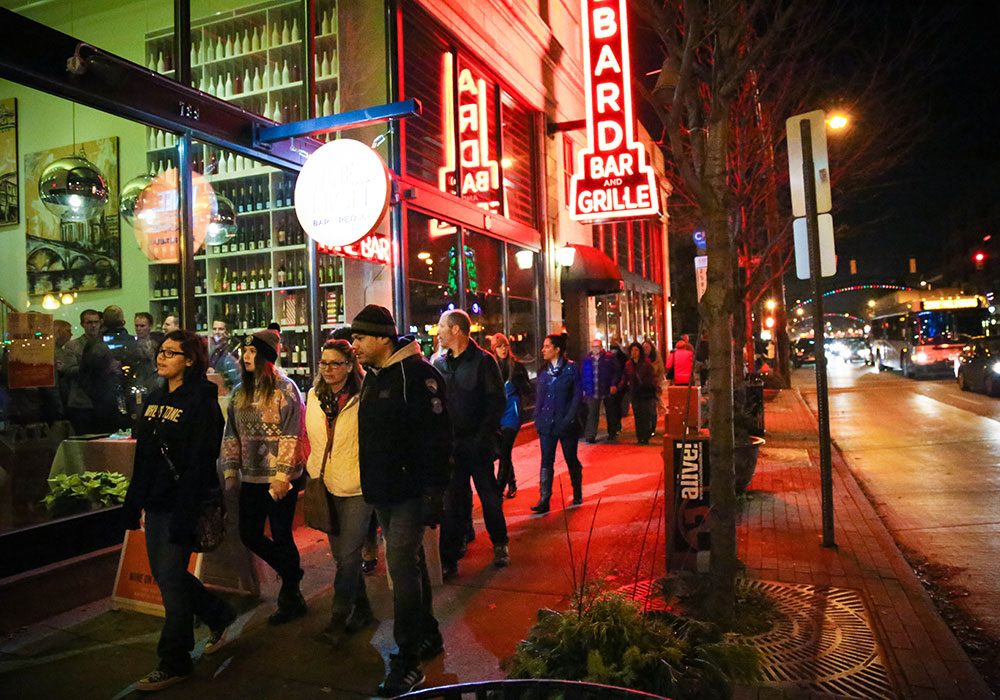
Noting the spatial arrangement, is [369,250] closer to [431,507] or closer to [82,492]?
[82,492]

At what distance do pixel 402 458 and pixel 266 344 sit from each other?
1554mm

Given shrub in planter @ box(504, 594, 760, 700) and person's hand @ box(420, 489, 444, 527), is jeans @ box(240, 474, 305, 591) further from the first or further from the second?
shrub in planter @ box(504, 594, 760, 700)

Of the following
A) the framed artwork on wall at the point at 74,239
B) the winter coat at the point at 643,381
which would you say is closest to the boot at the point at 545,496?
the framed artwork on wall at the point at 74,239

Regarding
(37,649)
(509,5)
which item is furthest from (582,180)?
(37,649)

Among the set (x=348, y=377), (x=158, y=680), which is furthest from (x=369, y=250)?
(x=158, y=680)

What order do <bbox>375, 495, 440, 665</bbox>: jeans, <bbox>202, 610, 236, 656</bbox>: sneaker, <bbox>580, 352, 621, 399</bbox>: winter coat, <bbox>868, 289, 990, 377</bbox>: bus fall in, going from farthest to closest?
<bbox>868, 289, 990, 377</bbox>: bus, <bbox>580, 352, 621, 399</bbox>: winter coat, <bbox>202, 610, 236, 656</bbox>: sneaker, <bbox>375, 495, 440, 665</bbox>: jeans

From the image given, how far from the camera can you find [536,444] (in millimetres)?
12648

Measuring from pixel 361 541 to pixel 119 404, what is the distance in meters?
3.80

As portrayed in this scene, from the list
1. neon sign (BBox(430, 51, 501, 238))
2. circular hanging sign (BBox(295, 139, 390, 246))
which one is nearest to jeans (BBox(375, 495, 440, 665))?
circular hanging sign (BBox(295, 139, 390, 246))

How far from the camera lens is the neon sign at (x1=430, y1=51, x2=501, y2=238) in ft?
36.7

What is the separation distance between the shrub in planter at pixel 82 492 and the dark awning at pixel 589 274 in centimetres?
1089

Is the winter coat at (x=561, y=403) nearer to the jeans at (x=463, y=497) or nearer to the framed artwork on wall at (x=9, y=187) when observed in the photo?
the jeans at (x=463, y=497)

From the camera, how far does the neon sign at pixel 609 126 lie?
44.8 feet

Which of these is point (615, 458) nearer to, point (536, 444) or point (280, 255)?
point (536, 444)
